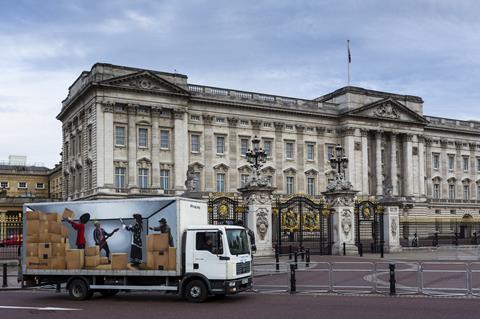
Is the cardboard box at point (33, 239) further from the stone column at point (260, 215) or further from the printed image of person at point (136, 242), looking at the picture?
the stone column at point (260, 215)

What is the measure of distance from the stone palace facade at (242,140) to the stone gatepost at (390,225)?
22.0 m

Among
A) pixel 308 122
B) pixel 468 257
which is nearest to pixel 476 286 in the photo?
pixel 468 257

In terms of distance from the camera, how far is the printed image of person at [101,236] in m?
19.0

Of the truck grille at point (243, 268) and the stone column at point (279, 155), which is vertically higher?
the stone column at point (279, 155)

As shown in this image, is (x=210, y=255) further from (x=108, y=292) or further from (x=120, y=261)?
(x=108, y=292)

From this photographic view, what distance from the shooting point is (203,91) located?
6956 centimetres

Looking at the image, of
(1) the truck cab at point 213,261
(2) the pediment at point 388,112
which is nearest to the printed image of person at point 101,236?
(1) the truck cab at point 213,261

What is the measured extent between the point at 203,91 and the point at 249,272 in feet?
170

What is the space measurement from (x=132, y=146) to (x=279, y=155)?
1874 centimetres

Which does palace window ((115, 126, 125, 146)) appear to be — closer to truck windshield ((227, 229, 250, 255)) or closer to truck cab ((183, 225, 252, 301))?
truck windshield ((227, 229, 250, 255))

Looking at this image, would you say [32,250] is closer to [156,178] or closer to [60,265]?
[60,265]

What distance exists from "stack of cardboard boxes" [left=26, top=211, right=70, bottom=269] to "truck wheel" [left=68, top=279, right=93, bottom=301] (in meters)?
0.65

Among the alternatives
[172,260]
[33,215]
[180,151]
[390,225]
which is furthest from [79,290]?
[180,151]

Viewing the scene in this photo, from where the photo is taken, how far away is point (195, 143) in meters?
69.0
